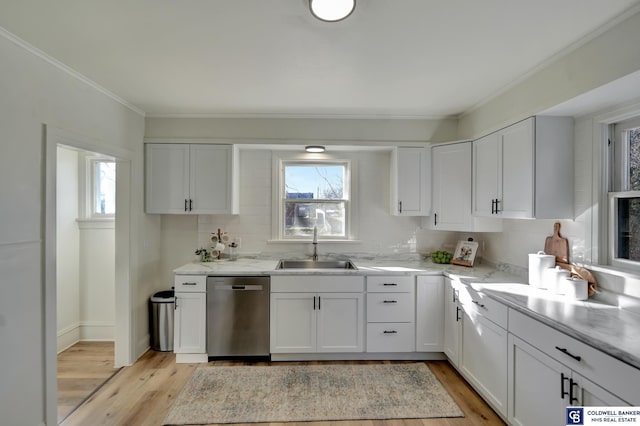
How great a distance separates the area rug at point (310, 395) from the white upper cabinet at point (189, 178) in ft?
5.48

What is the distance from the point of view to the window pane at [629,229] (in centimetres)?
206

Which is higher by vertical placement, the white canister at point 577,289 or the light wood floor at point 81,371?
the white canister at point 577,289

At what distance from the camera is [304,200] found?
12.6 ft

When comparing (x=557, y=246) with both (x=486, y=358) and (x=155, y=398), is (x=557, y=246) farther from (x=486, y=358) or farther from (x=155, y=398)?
(x=155, y=398)

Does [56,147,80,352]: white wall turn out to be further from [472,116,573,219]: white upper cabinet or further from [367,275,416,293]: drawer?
[472,116,573,219]: white upper cabinet

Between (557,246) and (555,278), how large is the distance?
1.15 ft

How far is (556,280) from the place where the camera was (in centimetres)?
225

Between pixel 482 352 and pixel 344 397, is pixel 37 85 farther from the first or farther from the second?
pixel 482 352

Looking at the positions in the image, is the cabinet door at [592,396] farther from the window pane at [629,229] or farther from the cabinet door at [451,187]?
the cabinet door at [451,187]

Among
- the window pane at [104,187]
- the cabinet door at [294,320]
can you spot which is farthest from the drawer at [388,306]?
the window pane at [104,187]

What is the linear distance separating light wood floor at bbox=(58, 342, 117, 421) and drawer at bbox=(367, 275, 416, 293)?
2.61 m

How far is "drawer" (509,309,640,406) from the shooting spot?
132 centimetres

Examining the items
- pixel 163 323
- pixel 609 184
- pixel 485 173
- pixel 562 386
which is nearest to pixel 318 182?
pixel 485 173

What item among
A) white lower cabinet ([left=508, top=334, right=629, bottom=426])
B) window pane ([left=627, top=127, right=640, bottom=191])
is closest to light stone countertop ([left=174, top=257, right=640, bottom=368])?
white lower cabinet ([left=508, top=334, right=629, bottom=426])
